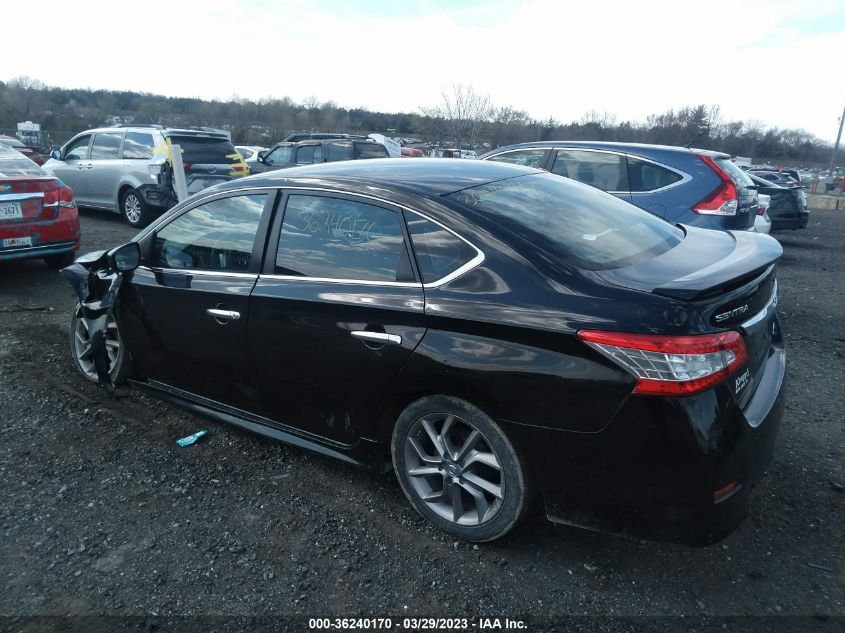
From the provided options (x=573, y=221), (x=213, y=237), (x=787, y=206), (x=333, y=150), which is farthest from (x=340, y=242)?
(x=787, y=206)

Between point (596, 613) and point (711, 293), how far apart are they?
→ 51.1 inches

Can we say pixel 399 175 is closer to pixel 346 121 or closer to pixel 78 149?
pixel 78 149

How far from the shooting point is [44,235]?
6922 mm

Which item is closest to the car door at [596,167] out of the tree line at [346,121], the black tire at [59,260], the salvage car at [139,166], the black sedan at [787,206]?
the black tire at [59,260]

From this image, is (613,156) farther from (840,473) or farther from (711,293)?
(711,293)

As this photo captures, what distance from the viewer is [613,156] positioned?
6699mm

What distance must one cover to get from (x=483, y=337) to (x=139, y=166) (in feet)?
33.9

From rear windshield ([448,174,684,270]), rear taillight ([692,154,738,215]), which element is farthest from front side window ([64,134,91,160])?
rear windshield ([448,174,684,270])

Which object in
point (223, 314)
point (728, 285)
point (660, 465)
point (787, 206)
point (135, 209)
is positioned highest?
point (728, 285)

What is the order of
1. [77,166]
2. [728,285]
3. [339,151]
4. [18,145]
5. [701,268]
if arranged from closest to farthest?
[728,285], [701,268], [77,166], [339,151], [18,145]

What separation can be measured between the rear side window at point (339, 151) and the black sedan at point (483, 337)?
993 cm

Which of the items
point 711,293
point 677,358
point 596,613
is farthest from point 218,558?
point 711,293

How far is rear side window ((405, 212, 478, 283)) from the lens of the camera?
2674 millimetres

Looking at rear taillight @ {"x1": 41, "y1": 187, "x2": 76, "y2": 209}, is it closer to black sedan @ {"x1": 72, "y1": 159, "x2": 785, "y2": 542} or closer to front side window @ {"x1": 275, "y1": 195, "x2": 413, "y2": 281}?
black sedan @ {"x1": 72, "y1": 159, "x2": 785, "y2": 542}
